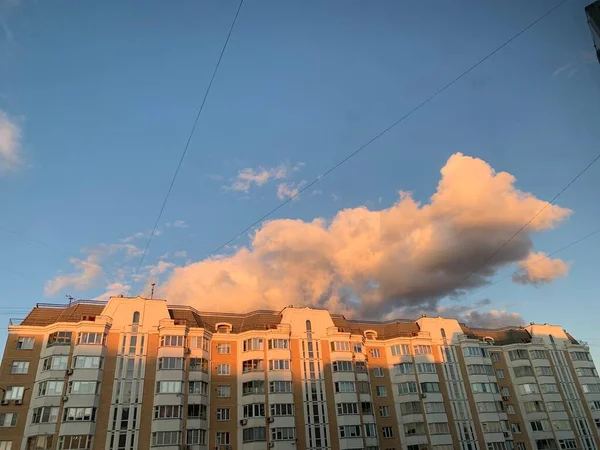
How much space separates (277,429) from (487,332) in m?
50.6

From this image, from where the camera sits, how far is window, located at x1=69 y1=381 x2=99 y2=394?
53906mm

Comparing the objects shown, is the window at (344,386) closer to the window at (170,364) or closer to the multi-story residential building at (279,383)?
the multi-story residential building at (279,383)

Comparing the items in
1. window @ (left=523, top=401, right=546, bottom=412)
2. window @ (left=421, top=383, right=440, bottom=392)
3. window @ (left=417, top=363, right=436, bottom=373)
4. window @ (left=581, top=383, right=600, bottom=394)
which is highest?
window @ (left=417, top=363, right=436, bottom=373)

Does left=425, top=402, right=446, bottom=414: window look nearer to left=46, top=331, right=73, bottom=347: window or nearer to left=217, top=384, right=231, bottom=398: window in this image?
left=217, top=384, right=231, bottom=398: window

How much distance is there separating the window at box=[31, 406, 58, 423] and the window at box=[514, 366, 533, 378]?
2909 inches

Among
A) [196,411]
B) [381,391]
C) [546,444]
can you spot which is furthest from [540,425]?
[196,411]

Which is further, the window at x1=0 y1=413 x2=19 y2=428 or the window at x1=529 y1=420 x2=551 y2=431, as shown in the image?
A: the window at x1=529 y1=420 x2=551 y2=431

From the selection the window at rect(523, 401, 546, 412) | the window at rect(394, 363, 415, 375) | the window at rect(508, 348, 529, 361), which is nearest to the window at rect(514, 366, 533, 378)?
the window at rect(508, 348, 529, 361)

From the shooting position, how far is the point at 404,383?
237 ft

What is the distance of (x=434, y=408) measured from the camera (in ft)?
232

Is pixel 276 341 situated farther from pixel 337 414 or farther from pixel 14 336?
pixel 14 336

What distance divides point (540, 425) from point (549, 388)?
703 centimetres

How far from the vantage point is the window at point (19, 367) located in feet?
181

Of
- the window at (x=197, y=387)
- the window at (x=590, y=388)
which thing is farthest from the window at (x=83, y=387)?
the window at (x=590, y=388)
